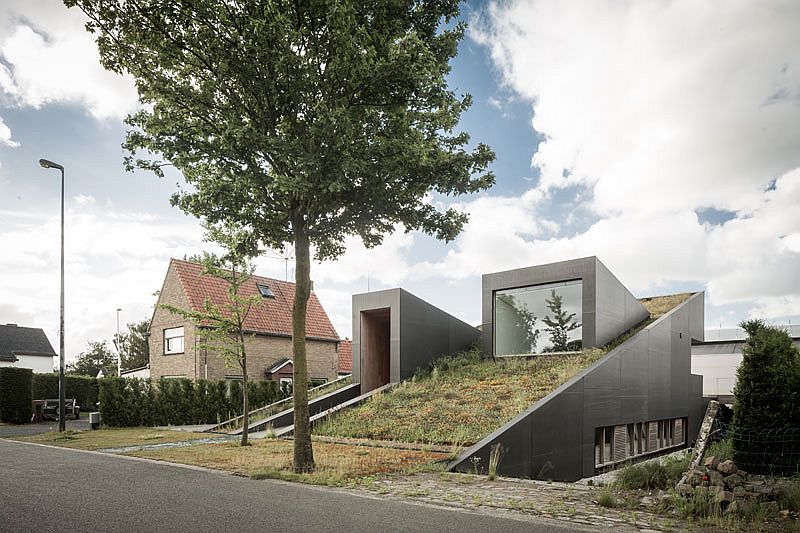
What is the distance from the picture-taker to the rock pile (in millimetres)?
6723

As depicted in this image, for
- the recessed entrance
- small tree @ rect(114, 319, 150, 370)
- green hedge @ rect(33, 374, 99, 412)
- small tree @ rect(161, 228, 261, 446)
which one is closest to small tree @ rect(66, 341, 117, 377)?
small tree @ rect(114, 319, 150, 370)

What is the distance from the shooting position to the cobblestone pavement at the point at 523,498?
20.8ft

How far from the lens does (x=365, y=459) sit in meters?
11.2

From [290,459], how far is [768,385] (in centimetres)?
898

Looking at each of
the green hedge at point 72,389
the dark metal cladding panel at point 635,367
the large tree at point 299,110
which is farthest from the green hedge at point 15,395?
the dark metal cladding panel at point 635,367

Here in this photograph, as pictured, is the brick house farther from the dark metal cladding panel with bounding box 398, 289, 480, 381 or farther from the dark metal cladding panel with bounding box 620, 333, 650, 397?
the dark metal cladding panel with bounding box 620, 333, 650, 397

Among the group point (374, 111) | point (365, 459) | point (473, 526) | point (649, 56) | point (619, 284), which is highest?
point (649, 56)

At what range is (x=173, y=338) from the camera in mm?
29562

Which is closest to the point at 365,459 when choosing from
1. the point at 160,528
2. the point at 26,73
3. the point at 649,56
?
the point at 160,528

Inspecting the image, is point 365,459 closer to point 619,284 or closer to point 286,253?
point 286,253

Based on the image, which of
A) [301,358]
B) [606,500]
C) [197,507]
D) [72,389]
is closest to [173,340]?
[72,389]

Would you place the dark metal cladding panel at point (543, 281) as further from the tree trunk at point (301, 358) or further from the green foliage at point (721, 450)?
the tree trunk at point (301, 358)

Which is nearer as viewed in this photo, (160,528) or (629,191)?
(160,528)

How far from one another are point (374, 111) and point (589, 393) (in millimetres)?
9738
